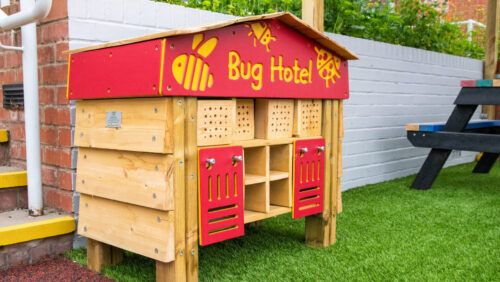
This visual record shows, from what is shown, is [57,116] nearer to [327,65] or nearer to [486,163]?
[327,65]

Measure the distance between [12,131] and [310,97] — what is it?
1.77 m

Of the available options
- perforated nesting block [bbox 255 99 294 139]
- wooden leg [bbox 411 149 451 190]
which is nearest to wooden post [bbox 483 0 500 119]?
wooden leg [bbox 411 149 451 190]

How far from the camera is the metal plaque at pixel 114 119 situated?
1.90 m

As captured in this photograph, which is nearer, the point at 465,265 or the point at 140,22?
the point at 465,265

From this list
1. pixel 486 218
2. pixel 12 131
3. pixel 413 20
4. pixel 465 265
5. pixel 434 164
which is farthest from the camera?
pixel 413 20

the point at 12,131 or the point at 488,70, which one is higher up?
the point at 488,70

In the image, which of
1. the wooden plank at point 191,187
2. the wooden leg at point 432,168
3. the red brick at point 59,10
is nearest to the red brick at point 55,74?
the red brick at point 59,10

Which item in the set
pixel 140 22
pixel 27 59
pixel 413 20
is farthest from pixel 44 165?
pixel 413 20

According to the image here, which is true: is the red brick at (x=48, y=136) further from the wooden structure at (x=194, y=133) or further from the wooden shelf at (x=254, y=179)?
the wooden shelf at (x=254, y=179)

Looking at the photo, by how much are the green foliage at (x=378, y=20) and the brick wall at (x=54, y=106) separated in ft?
5.27

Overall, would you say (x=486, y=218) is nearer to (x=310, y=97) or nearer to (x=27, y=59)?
(x=310, y=97)

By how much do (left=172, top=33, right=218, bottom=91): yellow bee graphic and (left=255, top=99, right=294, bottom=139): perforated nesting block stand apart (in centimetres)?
42

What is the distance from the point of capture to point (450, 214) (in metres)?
3.28

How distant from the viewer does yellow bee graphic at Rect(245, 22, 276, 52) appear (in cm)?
203
